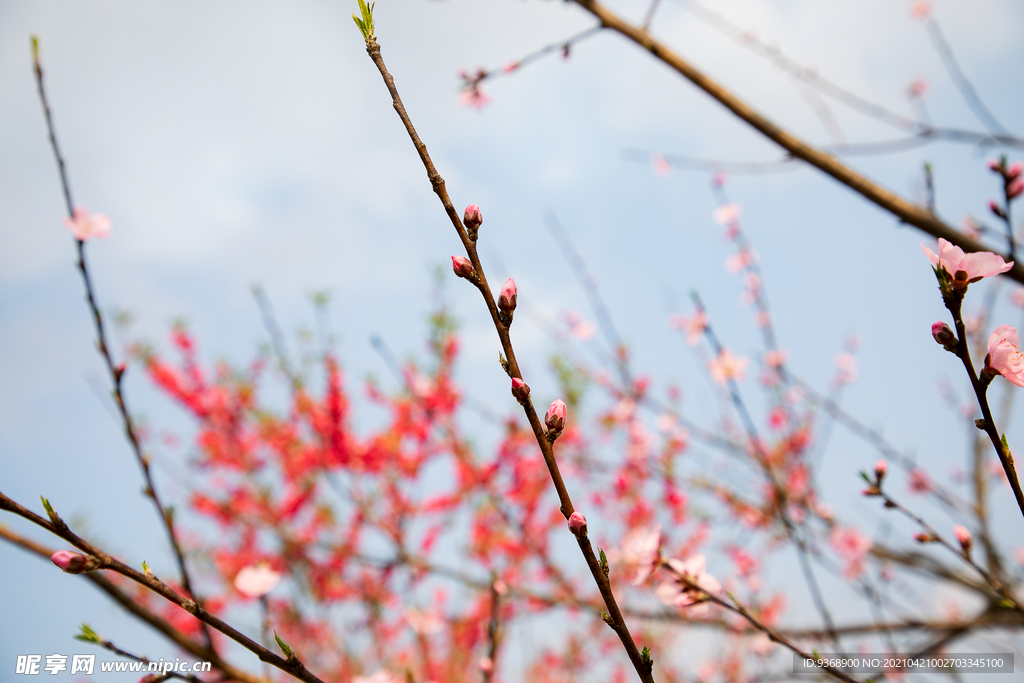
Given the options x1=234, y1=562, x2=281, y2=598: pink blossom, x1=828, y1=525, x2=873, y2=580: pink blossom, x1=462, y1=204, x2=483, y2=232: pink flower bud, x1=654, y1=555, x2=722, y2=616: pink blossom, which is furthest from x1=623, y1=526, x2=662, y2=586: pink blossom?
x1=828, y1=525, x2=873, y2=580: pink blossom

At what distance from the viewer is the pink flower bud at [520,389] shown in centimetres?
87

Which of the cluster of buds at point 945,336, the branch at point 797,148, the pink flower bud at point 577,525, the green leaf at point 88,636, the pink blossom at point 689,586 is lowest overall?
the green leaf at point 88,636

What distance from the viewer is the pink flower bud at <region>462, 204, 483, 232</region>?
36.2 inches

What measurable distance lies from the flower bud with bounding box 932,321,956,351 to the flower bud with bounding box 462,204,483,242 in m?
0.82

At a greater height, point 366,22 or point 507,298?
point 366,22

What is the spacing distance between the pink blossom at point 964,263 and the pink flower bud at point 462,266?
0.80m

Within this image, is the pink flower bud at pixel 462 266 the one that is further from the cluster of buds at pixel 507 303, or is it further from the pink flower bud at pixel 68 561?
the pink flower bud at pixel 68 561

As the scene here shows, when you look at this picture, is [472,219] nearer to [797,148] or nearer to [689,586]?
[689,586]

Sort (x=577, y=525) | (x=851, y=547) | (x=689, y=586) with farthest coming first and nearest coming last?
(x=851, y=547)
(x=689, y=586)
(x=577, y=525)

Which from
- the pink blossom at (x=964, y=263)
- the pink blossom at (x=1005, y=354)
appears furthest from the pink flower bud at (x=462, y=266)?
the pink blossom at (x=1005, y=354)

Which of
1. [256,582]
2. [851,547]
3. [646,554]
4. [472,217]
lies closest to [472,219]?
[472,217]

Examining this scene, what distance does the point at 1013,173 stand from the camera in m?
1.72

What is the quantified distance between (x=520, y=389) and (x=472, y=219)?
323 millimetres

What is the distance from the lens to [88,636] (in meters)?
1.07
